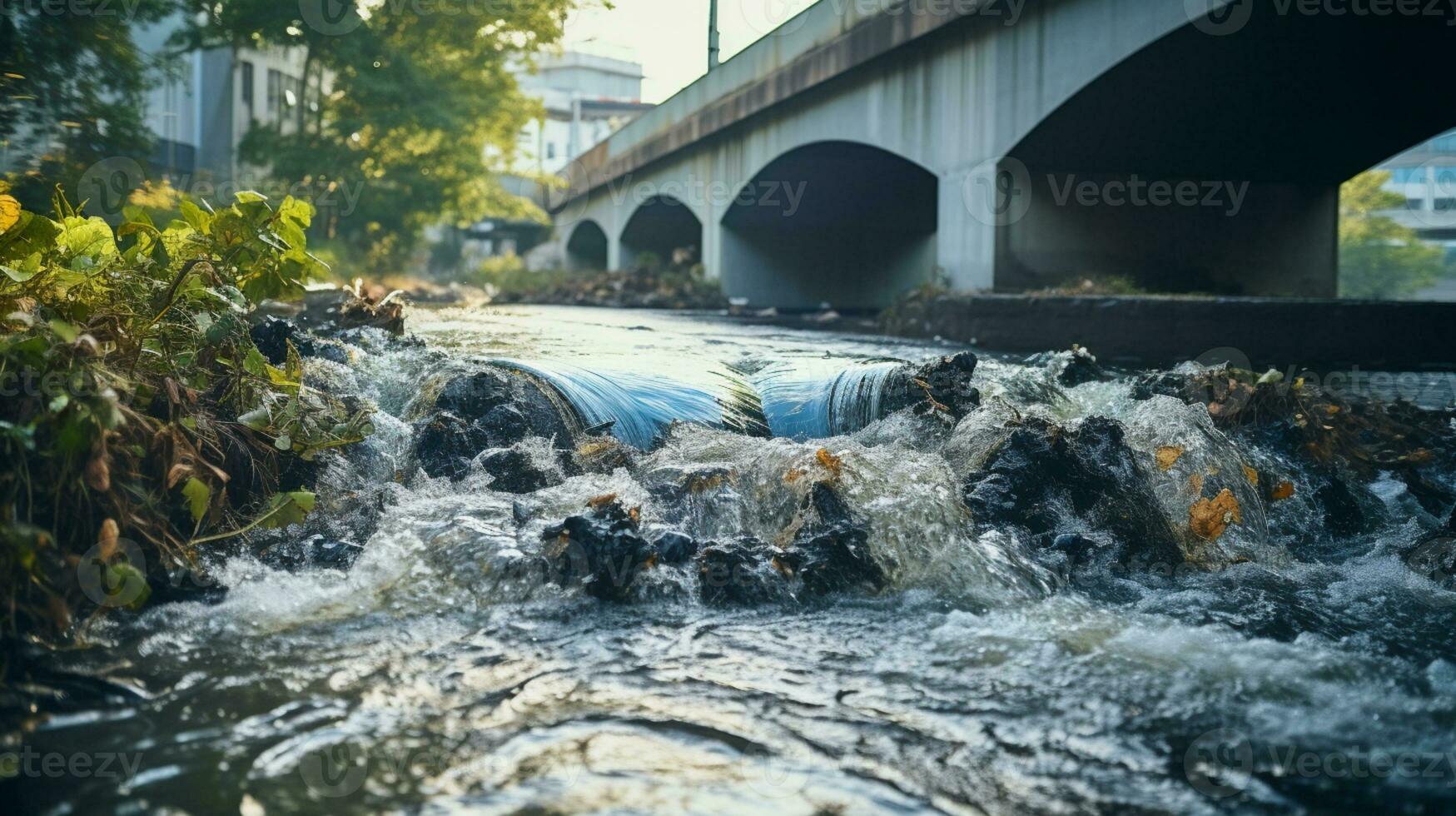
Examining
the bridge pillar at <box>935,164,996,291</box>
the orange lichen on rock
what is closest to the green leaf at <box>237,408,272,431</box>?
the orange lichen on rock

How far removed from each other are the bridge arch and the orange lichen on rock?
34.8 metres

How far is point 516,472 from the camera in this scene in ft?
16.7

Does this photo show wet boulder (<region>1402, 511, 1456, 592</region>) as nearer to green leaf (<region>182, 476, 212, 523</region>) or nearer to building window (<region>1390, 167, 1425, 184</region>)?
green leaf (<region>182, 476, 212, 523</region>)

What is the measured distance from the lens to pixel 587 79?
8038 centimetres

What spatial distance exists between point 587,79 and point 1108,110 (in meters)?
71.6

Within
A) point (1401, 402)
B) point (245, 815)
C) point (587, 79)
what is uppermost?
point (587, 79)

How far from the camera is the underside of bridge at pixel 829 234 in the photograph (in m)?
21.4

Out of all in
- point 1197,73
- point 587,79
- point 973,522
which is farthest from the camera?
point 587,79

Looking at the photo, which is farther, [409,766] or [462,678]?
[462,678]

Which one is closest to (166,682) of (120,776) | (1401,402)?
(120,776)

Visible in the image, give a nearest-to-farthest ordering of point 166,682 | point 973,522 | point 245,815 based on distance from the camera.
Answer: point 245,815
point 166,682
point 973,522

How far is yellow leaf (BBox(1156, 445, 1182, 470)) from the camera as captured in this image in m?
5.52

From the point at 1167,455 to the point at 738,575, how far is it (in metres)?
2.56

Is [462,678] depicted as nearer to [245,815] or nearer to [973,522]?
[245,815]
